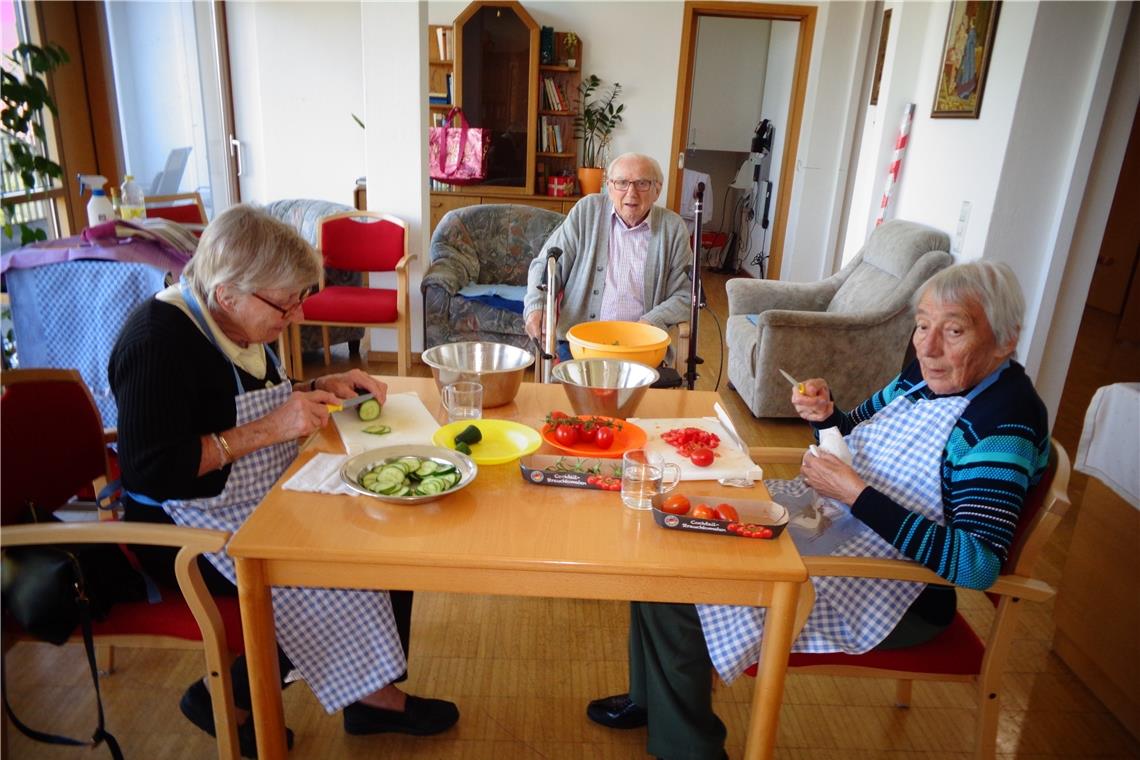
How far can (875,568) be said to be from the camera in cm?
123

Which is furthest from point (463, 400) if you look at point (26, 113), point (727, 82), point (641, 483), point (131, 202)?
point (727, 82)

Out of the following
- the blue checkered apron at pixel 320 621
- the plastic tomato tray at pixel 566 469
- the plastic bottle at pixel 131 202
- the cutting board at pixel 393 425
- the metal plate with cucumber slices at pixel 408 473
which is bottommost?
the blue checkered apron at pixel 320 621

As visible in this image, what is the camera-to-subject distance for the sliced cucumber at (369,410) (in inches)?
60.8

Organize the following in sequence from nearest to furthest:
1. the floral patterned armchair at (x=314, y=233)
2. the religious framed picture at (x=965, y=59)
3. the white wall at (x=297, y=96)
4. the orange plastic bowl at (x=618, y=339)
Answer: the orange plastic bowl at (x=618, y=339) < the religious framed picture at (x=965, y=59) < the floral patterned armchair at (x=314, y=233) < the white wall at (x=297, y=96)

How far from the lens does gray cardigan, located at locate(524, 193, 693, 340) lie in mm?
2707

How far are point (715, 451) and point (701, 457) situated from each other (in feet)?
0.27

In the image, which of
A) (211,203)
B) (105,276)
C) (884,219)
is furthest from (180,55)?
(884,219)

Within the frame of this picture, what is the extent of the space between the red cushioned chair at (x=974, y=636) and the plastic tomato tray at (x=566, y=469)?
374mm

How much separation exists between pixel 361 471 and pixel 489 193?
15.7 ft

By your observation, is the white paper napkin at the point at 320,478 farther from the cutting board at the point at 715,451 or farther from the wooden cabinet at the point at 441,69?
the wooden cabinet at the point at 441,69

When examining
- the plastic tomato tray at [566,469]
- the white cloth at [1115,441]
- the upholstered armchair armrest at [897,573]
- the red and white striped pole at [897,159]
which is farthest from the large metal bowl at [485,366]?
the red and white striped pole at [897,159]

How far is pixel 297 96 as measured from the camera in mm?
5609

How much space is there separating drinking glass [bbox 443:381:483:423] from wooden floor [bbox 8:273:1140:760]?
0.73 m

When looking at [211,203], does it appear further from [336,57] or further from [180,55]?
[336,57]
